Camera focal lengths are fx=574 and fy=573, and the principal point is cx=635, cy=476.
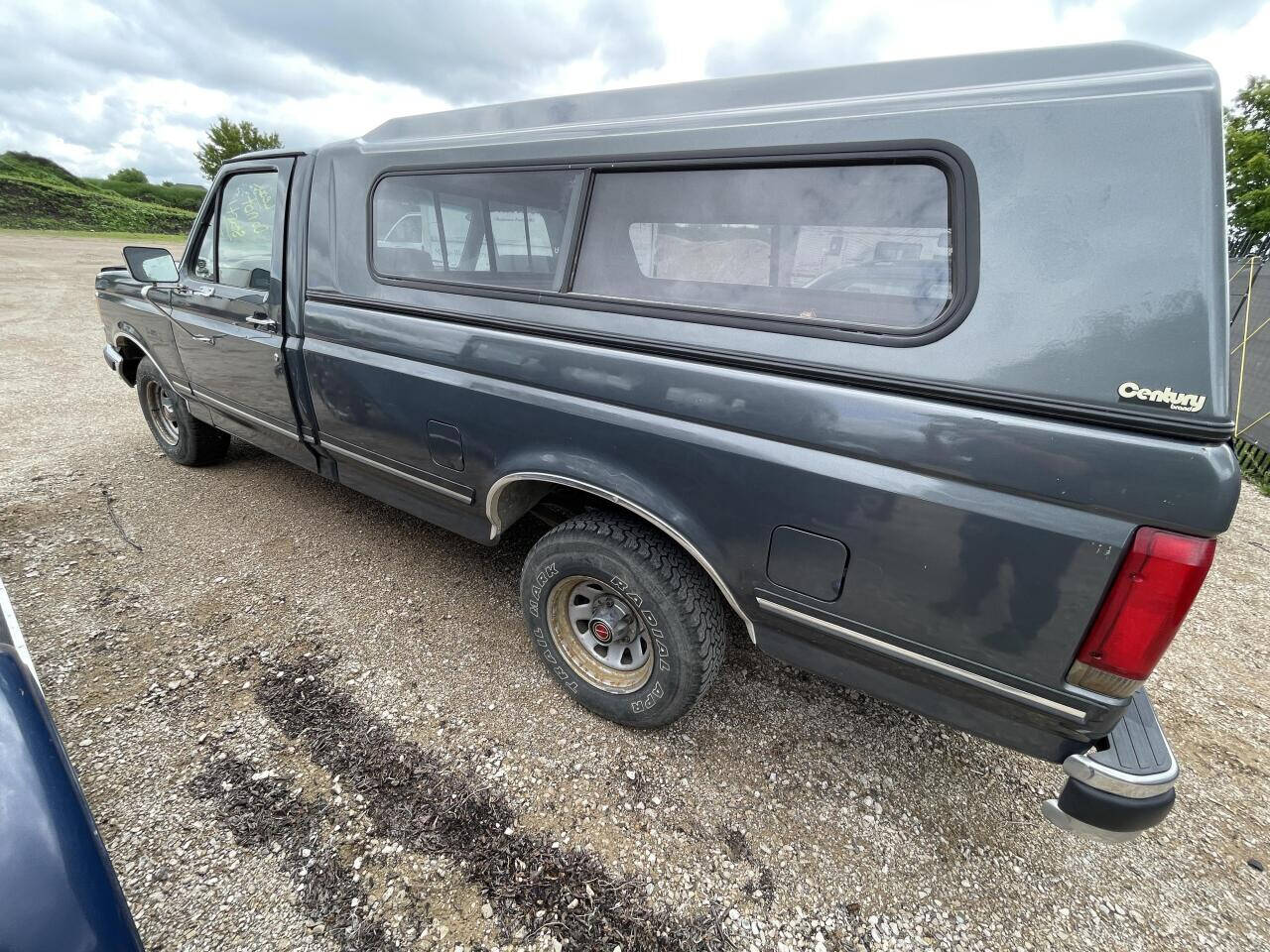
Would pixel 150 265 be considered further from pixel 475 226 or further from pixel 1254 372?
pixel 1254 372

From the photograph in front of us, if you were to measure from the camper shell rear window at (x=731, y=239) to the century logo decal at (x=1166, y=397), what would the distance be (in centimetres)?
39

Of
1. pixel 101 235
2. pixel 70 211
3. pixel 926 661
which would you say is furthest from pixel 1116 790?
A: pixel 70 211

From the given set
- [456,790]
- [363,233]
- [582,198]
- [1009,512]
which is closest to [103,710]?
[456,790]

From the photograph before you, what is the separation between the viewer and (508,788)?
1979 mm

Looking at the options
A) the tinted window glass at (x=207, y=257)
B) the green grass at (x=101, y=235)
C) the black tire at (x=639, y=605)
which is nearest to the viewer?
the black tire at (x=639, y=605)

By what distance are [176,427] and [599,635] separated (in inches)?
150

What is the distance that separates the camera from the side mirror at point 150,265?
3.58 metres

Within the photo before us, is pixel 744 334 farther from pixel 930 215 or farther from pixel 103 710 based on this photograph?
pixel 103 710

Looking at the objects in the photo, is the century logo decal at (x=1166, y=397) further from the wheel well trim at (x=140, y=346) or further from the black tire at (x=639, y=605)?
the wheel well trim at (x=140, y=346)

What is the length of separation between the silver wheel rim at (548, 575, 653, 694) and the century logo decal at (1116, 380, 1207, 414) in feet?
4.96

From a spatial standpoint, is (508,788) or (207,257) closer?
(508,788)

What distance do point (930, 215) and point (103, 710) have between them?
3210 mm

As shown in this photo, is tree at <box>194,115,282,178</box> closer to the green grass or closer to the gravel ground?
the green grass

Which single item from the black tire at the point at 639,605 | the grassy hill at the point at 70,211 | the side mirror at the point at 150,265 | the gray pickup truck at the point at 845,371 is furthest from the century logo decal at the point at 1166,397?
the grassy hill at the point at 70,211
